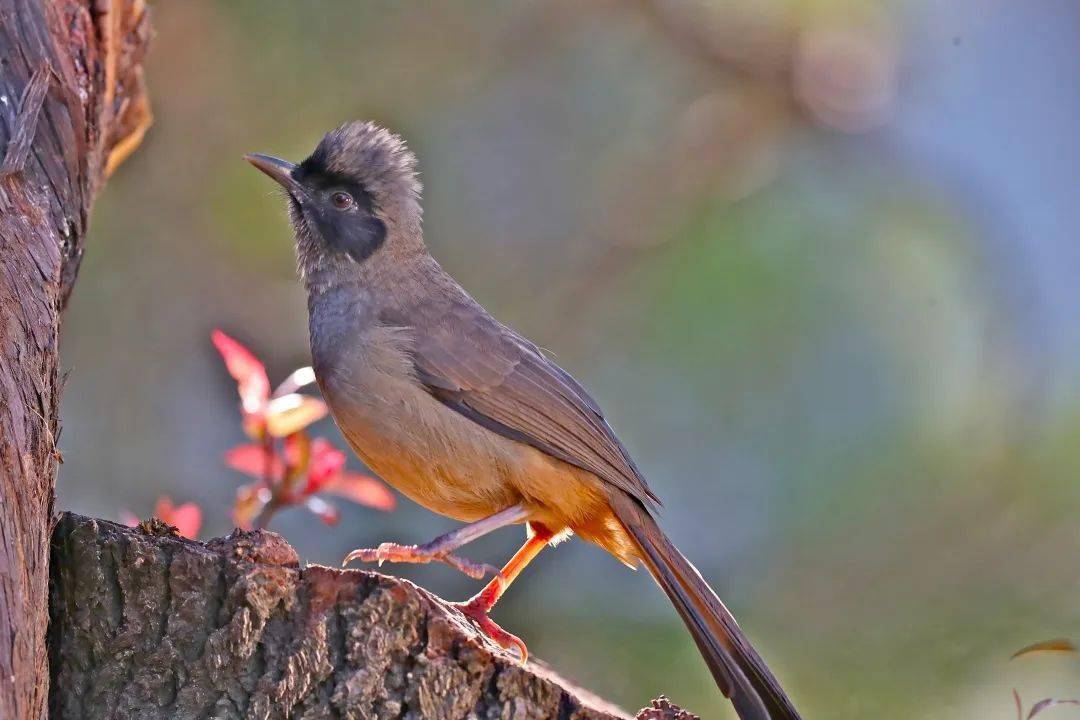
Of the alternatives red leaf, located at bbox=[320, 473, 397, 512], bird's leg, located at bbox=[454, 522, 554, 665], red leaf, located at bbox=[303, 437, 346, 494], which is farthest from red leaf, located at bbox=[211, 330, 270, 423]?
bird's leg, located at bbox=[454, 522, 554, 665]

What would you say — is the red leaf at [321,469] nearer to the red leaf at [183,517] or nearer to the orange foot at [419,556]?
the red leaf at [183,517]

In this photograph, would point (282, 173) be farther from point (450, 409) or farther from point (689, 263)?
point (689, 263)

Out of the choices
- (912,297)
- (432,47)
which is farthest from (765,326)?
(432,47)

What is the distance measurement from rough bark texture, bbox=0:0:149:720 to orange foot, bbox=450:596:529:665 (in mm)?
1247

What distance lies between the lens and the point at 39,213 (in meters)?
3.63

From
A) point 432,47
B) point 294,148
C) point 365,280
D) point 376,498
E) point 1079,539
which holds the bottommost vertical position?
point 376,498

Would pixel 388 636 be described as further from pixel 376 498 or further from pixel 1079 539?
pixel 1079 539

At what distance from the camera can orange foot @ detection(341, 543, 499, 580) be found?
11.9 ft

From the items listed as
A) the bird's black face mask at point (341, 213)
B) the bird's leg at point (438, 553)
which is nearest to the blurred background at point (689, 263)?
the bird's leg at point (438, 553)

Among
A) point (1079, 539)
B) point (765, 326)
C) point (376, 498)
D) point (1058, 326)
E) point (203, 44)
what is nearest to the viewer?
point (376, 498)

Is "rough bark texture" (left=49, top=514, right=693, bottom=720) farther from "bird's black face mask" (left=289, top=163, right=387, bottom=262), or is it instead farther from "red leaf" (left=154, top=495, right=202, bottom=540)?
"bird's black face mask" (left=289, top=163, right=387, bottom=262)

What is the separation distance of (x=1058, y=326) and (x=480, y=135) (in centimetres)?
362

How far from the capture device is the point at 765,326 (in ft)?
24.2

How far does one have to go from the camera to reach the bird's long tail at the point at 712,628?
12.3 ft
